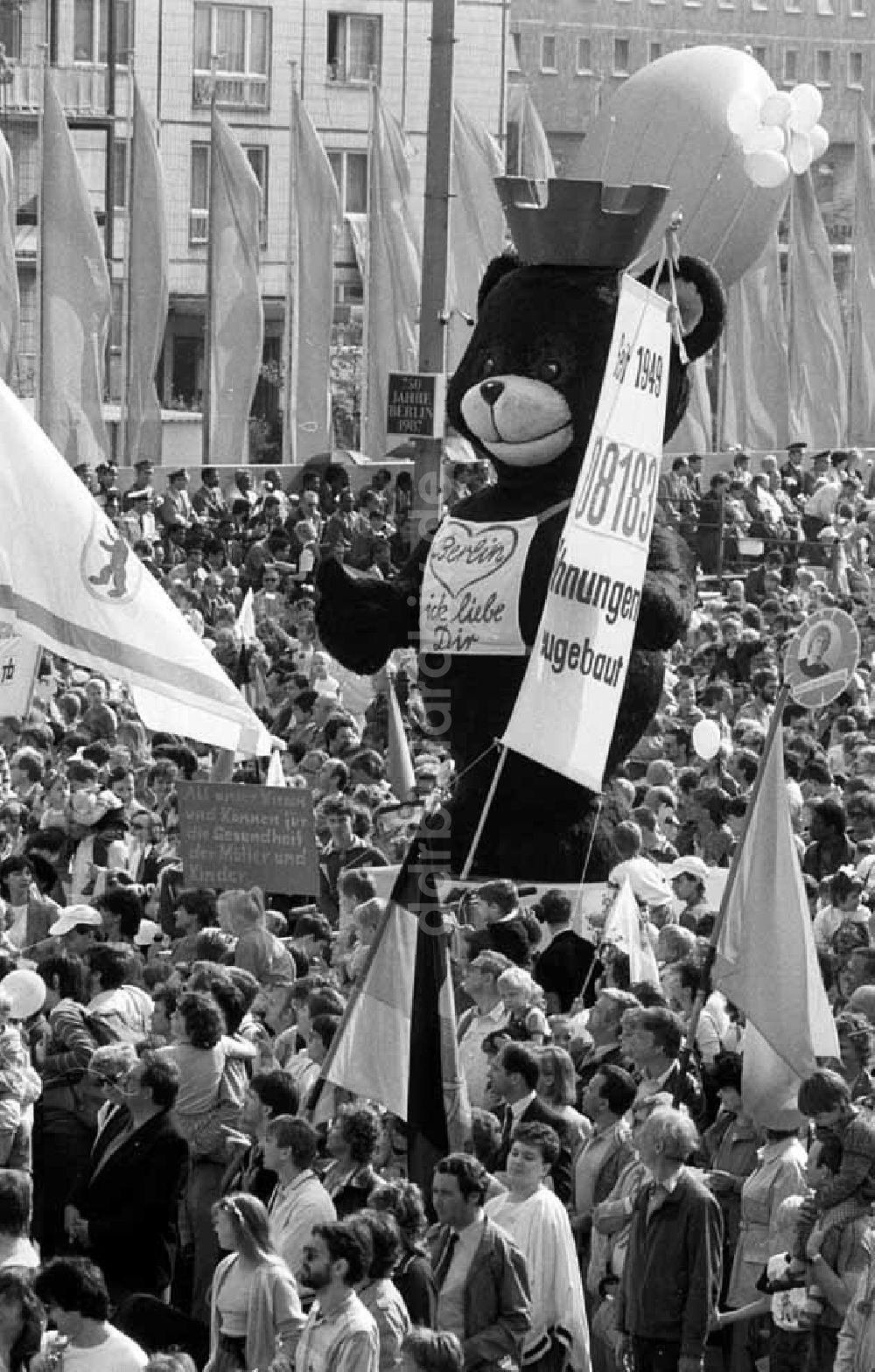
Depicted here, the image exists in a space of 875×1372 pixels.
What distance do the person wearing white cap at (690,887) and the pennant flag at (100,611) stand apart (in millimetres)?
3067

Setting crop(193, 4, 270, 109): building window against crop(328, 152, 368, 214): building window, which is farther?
crop(328, 152, 368, 214): building window

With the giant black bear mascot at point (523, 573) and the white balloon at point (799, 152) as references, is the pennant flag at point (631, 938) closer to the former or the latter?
the giant black bear mascot at point (523, 573)

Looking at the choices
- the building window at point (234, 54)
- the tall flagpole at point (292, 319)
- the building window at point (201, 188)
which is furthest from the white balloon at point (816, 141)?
the building window at point (201, 188)

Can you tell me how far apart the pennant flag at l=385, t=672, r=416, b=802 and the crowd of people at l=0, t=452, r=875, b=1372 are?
102cm

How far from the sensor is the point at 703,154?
696 inches

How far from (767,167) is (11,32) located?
4106 cm

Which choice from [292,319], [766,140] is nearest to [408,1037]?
[766,140]

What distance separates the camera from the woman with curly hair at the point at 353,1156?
9.18 m

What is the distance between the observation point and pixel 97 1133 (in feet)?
33.2

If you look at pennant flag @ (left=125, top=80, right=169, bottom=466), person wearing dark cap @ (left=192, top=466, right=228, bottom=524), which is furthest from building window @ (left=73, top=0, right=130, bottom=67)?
person wearing dark cap @ (left=192, top=466, right=228, bottom=524)

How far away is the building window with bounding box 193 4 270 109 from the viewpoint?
5866 centimetres

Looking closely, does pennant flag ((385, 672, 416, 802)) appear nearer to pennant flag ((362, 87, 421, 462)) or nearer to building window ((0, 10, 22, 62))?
pennant flag ((362, 87, 421, 462))

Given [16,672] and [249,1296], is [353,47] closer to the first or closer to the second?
[16,672]

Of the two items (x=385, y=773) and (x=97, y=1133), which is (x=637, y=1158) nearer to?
(x=97, y=1133)
